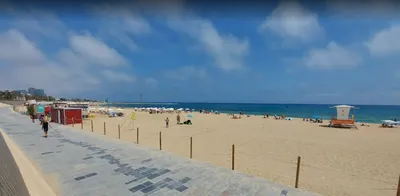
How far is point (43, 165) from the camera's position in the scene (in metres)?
5.86

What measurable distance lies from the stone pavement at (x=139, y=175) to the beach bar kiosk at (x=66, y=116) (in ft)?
38.8

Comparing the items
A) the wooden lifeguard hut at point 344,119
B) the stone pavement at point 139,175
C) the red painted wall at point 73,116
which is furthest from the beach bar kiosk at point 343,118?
the red painted wall at point 73,116

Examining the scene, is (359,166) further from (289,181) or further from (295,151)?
(289,181)

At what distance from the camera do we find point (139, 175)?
201 inches

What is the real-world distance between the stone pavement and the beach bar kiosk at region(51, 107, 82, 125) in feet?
38.8

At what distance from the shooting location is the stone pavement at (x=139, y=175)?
14.0 feet

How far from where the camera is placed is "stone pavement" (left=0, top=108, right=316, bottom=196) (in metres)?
4.26

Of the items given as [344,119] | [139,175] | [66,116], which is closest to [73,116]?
[66,116]

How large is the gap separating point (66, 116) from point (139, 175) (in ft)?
55.5

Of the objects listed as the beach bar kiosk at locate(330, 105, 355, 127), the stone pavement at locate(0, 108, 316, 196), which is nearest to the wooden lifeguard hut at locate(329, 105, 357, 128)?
the beach bar kiosk at locate(330, 105, 355, 127)

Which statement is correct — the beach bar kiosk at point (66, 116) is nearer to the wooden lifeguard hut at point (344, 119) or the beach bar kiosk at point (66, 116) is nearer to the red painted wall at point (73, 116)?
the red painted wall at point (73, 116)

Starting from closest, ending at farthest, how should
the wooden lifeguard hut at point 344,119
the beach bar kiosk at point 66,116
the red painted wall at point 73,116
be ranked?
the beach bar kiosk at point 66,116
the red painted wall at point 73,116
the wooden lifeguard hut at point 344,119

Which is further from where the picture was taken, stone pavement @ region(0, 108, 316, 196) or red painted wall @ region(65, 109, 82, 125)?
red painted wall @ region(65, 109, 82, 125)

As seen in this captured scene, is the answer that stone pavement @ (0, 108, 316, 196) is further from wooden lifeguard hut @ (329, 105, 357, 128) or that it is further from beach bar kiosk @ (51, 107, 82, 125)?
wooden lifeguard hut @ (329, 105, 357, 128)
